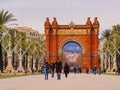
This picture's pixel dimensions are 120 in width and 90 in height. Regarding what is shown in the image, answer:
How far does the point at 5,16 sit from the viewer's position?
81.9 metres

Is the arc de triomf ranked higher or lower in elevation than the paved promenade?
higher

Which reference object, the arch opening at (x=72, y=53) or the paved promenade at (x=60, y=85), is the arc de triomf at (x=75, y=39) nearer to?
the arch opening at (x=72, y=53)

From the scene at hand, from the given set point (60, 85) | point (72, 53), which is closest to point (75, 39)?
point (72, 53)

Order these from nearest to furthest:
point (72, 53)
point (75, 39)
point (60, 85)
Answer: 1. point (60, 85)
2. point (75, 39)
3. point (72, 53)

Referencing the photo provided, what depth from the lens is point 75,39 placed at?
121 metres

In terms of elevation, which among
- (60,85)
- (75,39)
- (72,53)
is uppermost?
(75,39)

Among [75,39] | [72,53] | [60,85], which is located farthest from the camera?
[72,53]

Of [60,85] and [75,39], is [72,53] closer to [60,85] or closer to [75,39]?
[75,39]

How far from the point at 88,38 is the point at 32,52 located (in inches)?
549

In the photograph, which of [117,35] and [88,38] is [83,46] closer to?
[88,38]

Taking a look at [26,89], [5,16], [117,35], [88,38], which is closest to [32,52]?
[88,38]

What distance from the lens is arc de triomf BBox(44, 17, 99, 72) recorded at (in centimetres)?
12056

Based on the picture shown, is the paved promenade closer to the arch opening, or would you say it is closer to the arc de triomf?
the arc de triomf

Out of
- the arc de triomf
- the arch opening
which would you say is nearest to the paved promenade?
the arc de triomf
